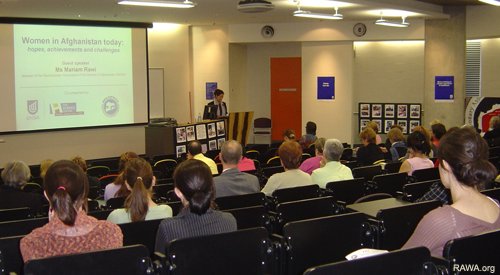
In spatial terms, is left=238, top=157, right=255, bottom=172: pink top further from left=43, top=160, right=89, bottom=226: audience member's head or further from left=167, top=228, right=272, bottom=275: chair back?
left=43, top=160, right=89, bottom=226: audience member's head

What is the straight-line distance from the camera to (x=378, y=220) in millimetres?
3949

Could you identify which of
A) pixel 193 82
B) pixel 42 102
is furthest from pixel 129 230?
pixel 193 82

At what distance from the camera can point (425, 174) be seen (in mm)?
6707

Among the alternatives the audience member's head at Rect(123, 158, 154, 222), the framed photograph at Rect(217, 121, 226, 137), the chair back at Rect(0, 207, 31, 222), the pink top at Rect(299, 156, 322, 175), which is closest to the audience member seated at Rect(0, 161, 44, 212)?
the chair back at Rect(0, 207, 31, 222)

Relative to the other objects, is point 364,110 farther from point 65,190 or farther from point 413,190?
point 65,190

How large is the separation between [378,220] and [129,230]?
4.94 ft

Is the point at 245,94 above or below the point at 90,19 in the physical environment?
below

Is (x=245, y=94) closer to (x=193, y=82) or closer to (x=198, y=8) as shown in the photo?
(x=193, y=82)

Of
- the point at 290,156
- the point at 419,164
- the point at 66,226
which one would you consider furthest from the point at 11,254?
the point at 419,164

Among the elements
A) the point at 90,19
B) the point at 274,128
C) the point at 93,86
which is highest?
the point at 90,19

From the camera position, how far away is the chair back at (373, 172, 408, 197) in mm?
6309

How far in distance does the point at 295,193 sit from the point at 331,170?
0.93 meters

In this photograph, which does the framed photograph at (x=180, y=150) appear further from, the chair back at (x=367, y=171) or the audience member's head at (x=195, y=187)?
the audience member's head at (x=195, y=187)

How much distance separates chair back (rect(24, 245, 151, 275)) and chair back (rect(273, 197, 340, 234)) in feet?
5.77
